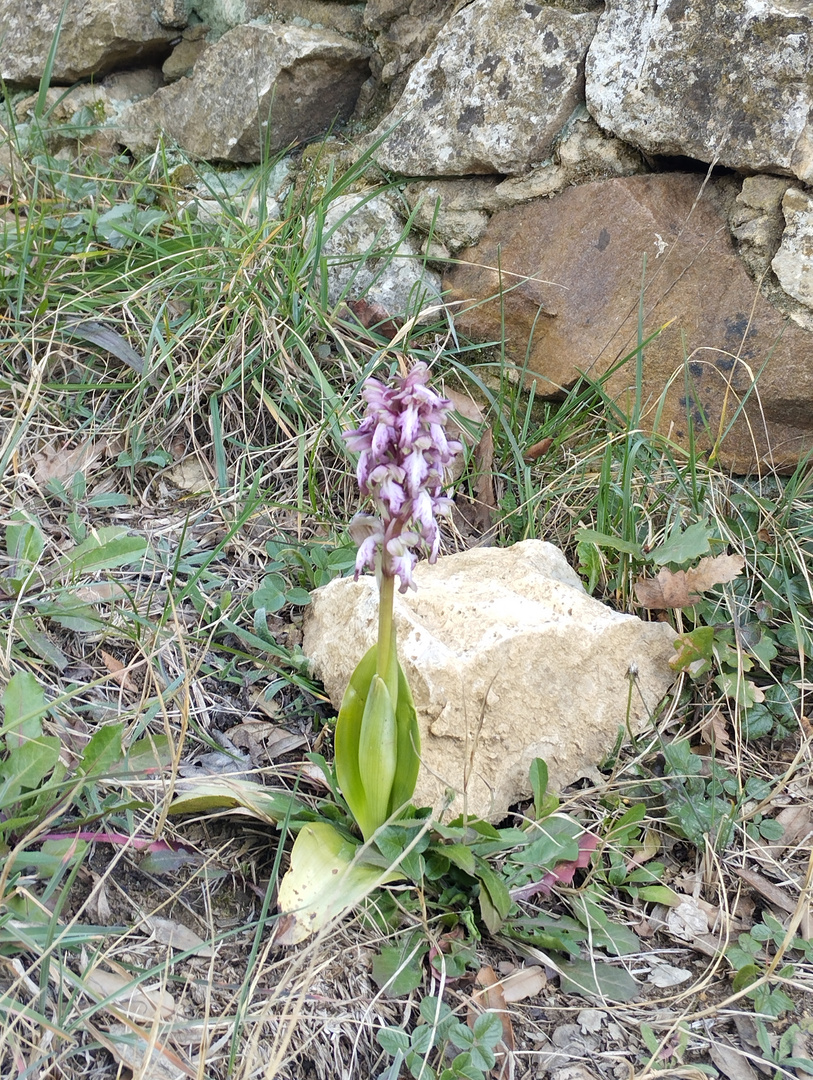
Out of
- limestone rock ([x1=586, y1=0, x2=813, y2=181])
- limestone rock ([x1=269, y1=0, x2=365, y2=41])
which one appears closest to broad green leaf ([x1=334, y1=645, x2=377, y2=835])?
limestone rock ([x1=586, y1=0, x2=813, y2=181])

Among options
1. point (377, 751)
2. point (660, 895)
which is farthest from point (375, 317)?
point (660, 895)

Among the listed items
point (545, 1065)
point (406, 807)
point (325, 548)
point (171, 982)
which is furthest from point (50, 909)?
point (325, 548)

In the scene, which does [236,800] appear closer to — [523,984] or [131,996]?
[131,996]

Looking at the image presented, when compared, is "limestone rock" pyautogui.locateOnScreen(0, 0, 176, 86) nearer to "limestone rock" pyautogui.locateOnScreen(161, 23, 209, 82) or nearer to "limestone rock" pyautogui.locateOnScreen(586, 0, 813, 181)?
"limestone rock" pyautogui.locateOnScreen(161, 23, 209, 82)

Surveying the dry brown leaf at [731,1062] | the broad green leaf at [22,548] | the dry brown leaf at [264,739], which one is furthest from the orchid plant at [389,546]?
the broad green leaf at [22,548]

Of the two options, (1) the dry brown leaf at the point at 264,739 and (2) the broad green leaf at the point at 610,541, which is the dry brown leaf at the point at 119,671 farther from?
(2) the broad green leaf at the point at 610,541

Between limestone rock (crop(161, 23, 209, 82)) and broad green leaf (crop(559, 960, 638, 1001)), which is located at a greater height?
limestone rock (crop(161, 23, 209, 82))

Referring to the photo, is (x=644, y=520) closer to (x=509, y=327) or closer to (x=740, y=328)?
(x=740, y=328)
